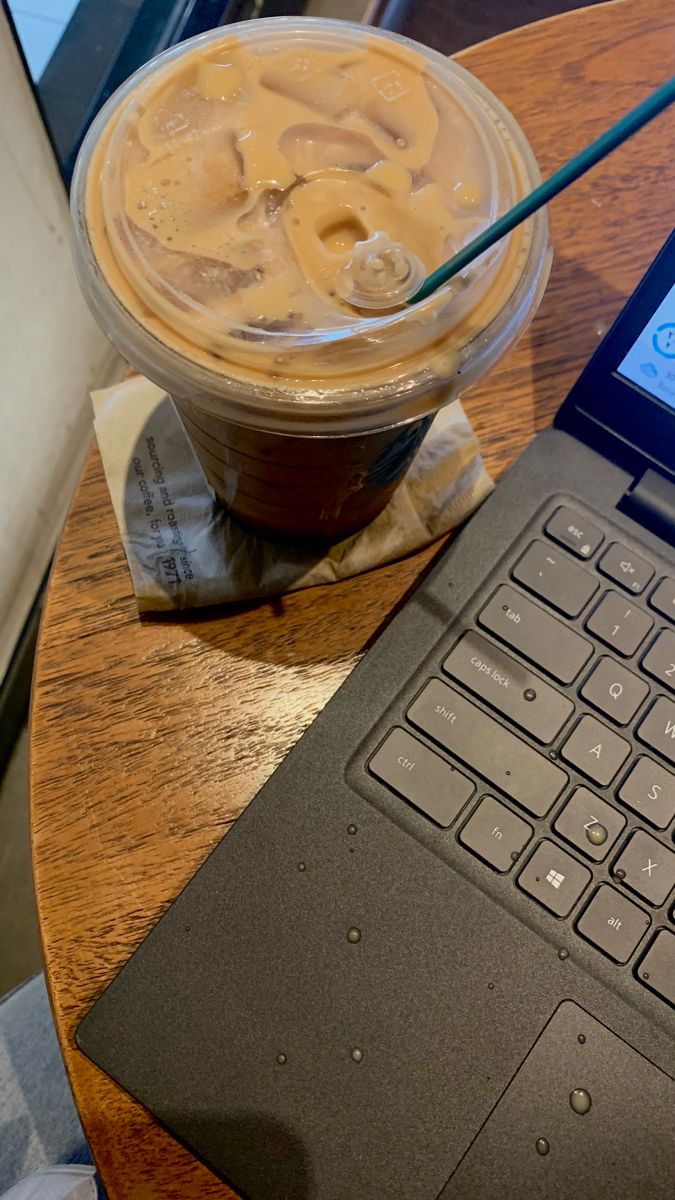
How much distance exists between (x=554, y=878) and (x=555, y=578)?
15 centimetres

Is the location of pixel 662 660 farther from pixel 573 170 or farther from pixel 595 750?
pixel 573 170

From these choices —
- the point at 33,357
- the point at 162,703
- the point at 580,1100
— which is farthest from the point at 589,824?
the point at 33,357

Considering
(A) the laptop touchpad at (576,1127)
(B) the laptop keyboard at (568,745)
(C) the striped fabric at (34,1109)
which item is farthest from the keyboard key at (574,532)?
(C) the striped fabric at (34,1109)

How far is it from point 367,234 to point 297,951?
31 cm

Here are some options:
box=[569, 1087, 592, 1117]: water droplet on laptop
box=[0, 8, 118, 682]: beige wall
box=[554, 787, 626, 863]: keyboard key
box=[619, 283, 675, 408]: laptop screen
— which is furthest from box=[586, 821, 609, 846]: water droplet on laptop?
box=[0, 8, 118, 682]: beige wall

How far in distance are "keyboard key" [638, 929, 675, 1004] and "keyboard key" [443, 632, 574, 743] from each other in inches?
4.1

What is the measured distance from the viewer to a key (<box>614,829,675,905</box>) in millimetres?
400

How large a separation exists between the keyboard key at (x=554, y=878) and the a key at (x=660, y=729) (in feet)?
0.23

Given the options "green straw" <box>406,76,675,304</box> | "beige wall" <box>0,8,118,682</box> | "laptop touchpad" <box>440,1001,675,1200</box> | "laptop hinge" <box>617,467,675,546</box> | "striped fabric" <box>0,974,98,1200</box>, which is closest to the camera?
"green straw" <box>406,76,675,304</box>

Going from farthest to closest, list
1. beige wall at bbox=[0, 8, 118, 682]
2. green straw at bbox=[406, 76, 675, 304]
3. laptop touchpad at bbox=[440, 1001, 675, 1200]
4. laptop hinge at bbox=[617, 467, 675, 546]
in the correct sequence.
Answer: beige wall at bbox=[0, 8, 118, 682] < laptop hinge at bbox=[617, 467, 675, 546] < laptop touchpad at bbox=[440, 1001, 675, 1200] < green straw at bbox=[406, 76, 675, 304]

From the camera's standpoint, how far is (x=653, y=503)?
0.46 metres

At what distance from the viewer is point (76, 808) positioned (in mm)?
426

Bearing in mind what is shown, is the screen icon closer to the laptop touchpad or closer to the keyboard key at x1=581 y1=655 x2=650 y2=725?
the keyboard key at x1=581 y1=655 x2=650 y2=725

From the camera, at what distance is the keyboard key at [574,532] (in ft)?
1.50
